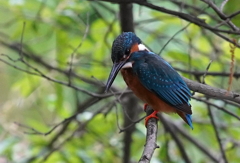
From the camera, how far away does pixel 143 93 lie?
287 cm

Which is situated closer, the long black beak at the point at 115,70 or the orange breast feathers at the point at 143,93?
the long black beak at the point at 115,70

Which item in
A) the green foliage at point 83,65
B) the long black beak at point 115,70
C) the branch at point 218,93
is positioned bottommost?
the green foliage at point 83,65

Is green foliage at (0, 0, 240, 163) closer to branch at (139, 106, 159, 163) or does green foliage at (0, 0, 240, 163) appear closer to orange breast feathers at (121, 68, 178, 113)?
orange breast feathers at (121, 68, 178, 113)

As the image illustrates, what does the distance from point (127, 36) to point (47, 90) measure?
6.59 feet

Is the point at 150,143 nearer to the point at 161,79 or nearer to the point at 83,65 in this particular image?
the point at 161,79

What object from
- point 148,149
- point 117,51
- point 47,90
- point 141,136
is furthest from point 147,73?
point 47,90

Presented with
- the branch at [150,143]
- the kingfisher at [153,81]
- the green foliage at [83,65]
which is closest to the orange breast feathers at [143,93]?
the kingfisher at [153,81]

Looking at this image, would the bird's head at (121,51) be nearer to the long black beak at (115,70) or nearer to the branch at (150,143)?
the long black beak at (115,70)

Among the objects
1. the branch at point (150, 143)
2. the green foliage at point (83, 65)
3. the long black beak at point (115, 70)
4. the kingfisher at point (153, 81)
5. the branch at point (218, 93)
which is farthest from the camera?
the green foliage at point (83, 65)

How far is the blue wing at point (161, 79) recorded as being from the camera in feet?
9.22

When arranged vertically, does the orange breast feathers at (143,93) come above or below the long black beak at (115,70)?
below

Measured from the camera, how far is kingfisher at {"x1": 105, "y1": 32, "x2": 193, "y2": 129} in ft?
9.15

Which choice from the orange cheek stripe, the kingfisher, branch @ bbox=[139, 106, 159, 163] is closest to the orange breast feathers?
the kingfisher

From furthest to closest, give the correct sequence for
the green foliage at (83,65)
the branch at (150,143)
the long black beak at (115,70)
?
1. the green foliage at (83,65)
2. the long black beak at (115,70)
3. the branch at (150,143)
